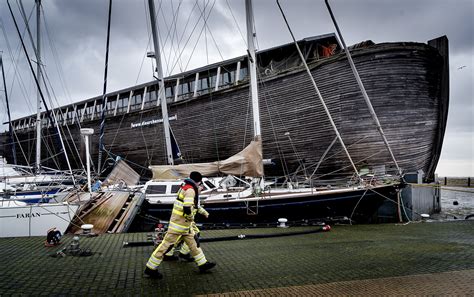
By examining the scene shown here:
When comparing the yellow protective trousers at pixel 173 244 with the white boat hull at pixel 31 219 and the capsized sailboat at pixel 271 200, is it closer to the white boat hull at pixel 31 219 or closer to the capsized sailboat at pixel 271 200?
the white boat hull at pixel 31 219

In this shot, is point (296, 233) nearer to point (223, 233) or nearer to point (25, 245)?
point (223, 233)

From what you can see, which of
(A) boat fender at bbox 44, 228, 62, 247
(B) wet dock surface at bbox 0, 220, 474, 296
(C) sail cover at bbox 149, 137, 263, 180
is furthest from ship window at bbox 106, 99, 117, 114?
(A) boat fender at bbox 44, 228, 62, 247

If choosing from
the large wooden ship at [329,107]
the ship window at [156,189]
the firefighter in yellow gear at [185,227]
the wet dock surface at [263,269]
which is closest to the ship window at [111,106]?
the large wooden ship at [329,107]

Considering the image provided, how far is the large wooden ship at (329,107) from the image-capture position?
62.3 ft

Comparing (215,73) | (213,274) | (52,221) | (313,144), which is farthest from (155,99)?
(213,274)

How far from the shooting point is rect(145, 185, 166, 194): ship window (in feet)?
49.3

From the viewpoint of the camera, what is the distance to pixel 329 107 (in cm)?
1972

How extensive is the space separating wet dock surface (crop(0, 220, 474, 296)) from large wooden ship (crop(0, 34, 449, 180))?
28.4 feet

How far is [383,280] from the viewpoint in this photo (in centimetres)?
512

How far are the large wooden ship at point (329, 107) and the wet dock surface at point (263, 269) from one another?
8646 millimetres

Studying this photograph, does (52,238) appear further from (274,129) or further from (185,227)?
(274,129)

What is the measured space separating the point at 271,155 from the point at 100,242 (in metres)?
14.6

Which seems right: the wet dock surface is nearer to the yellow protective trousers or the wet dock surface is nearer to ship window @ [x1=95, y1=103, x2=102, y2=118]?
the yellow protective trousers

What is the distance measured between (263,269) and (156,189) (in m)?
10.2
